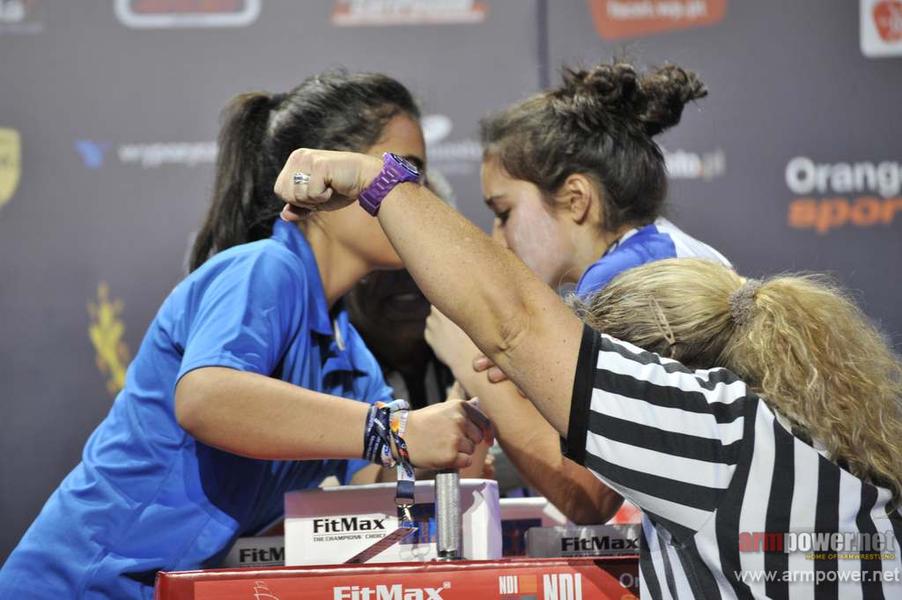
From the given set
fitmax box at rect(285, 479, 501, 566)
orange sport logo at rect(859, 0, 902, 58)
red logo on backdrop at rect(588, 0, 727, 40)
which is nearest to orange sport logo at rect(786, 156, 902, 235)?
orange sport logo at rect(859, 0, 902, 58)

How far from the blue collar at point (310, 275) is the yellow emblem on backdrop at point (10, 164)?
184 centimetres

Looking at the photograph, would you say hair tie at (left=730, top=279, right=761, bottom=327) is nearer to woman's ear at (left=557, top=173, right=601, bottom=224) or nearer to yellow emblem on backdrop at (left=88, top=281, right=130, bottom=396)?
woman's ear at (left=557, top=173, right=601, bottom=224)

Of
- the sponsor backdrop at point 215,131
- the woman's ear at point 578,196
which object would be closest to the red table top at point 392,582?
the woman's ear at point 578,196

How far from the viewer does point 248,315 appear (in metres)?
1.34

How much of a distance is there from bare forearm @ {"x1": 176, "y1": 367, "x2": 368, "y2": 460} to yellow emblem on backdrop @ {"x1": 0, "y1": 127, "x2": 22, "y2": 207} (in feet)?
7.04

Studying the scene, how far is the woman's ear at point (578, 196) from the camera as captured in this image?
6.33 feet

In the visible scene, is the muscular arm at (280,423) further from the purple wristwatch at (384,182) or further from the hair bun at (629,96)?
the hair bun at (629,96)

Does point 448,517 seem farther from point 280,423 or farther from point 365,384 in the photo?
point 365,384

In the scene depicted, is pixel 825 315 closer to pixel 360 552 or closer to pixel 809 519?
pixel 809 519

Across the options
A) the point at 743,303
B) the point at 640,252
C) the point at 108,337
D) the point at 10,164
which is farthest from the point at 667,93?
the point at 10,164

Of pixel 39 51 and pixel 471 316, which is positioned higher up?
pixel 39 51

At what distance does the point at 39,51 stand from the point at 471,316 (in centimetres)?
256

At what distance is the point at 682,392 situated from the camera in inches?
41.1

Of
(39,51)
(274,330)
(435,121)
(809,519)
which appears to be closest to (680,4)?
(435,121)
